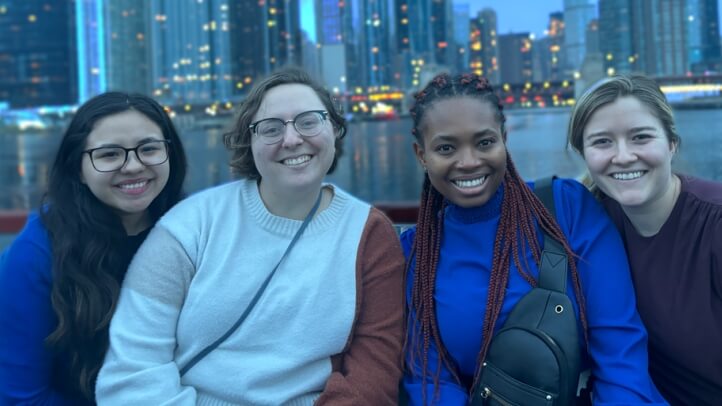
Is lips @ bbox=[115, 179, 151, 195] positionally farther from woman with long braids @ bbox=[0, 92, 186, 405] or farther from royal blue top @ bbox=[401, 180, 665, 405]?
royal blue top @ bbox=[401, 180, 665, 405]

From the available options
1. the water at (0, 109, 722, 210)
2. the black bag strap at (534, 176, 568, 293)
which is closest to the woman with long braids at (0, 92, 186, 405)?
the black bag strap at (534, 176, 568, 293)

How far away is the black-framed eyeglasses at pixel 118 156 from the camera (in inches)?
74.7

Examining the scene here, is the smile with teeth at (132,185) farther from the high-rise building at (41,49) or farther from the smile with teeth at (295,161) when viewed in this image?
the high-rise building at (41,49)

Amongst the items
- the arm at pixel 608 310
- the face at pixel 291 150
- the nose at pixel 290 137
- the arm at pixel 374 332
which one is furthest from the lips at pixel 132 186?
the arm at pixel 608 310

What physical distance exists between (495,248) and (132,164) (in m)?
1.07

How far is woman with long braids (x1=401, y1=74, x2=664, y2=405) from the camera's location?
1702 millimetres

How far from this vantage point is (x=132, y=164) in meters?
1.91

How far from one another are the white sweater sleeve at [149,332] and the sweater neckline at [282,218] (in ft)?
0.76

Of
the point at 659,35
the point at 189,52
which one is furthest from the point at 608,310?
the point at 189,52

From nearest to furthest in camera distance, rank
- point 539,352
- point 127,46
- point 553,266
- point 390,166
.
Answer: point 539,352
point 553,266
point 390,166
point 127,46

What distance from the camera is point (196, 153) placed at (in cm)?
5988

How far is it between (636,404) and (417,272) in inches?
25.6

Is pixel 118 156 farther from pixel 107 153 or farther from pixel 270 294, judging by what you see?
pixel 270 294

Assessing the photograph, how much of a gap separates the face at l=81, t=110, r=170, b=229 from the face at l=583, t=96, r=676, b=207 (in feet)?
4.23
